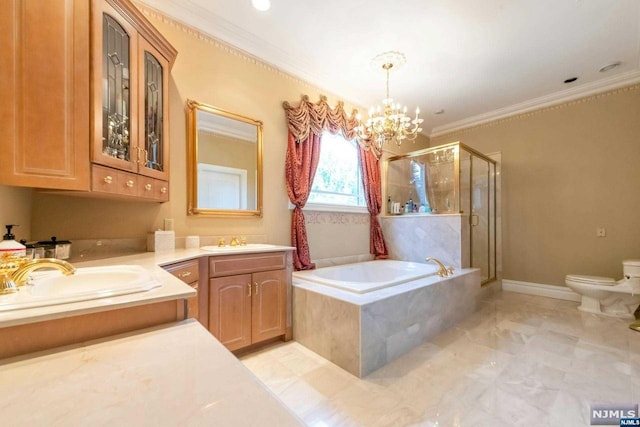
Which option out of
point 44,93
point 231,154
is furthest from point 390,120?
point 44,93

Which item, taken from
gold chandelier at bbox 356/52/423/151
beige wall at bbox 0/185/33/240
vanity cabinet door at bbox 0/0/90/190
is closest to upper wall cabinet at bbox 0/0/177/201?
vanity cabinet door at bbox 0/0/90/190

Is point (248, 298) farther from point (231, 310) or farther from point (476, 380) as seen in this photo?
point (476, 380)

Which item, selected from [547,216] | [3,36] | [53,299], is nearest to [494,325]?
[547,216]

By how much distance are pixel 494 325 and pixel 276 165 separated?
2.83 meters

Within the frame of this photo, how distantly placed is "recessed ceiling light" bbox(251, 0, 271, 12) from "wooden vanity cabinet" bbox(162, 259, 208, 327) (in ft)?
6.91

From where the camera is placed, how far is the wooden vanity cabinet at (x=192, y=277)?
5.16 feet

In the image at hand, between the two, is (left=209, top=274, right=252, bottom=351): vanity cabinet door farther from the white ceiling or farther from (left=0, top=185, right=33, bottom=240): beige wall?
the white ceiling

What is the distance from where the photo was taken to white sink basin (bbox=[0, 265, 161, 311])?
2.40ft

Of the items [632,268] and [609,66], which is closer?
[632,268]

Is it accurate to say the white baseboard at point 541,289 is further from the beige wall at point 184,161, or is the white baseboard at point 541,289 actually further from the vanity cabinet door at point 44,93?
the vanity cabinet door at point 44,93

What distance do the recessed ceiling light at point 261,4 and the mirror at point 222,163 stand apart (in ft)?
2.96

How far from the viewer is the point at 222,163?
2.47 meters

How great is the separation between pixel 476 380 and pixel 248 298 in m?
1.72

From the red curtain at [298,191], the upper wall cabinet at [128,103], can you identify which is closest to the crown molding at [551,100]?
the red curtain at [298,191]
